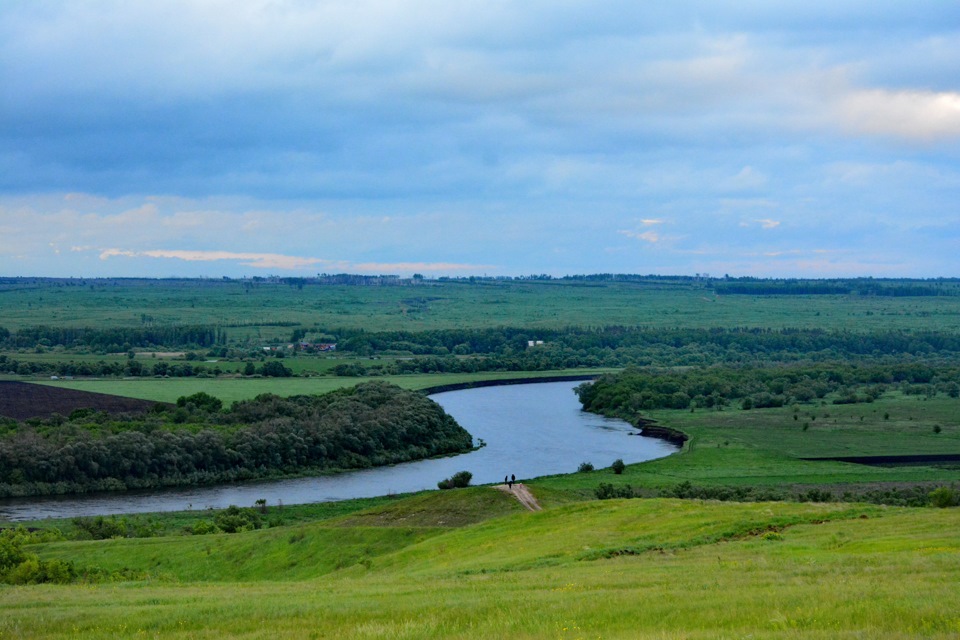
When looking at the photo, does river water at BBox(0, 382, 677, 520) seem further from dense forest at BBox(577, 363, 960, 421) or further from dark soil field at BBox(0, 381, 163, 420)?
dark soil field at BBox(0, 381, 163, 420)

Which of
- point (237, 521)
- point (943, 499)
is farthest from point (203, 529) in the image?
point (943, 499)

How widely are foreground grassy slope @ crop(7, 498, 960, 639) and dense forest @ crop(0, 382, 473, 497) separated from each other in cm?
3134

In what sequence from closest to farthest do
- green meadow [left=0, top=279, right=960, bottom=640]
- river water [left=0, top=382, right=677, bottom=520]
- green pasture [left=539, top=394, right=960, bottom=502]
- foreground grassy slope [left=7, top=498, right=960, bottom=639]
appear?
foreground grassy slope [left=7, top=498, right=960, bottom=639] < green meadow [left=0, top=279, right=960, bottom=640] < river water [left=0, top=382, right=677, bottom=520] < green pasture [left=539, top=394, right=960, bottom=502]

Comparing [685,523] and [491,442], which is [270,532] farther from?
[491,442]

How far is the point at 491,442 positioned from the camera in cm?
7756

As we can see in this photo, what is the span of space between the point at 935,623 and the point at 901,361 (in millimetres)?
137600

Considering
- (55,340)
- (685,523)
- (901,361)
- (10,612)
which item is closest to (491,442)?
(685,523)

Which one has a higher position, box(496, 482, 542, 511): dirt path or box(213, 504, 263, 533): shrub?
box(496, 482, 542, 511): dirt path

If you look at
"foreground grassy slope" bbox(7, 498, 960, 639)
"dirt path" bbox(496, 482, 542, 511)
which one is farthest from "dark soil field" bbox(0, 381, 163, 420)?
"foreground grassy slope" bbox(7, 498, 960, 639)

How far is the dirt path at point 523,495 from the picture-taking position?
36.8 m

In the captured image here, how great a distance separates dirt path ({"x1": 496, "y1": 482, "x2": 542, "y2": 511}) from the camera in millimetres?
36750

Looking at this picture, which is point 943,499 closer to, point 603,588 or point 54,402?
point 603,588

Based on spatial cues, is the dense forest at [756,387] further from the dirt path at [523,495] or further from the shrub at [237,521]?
the dirt path at [523,495]

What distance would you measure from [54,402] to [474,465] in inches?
1433
